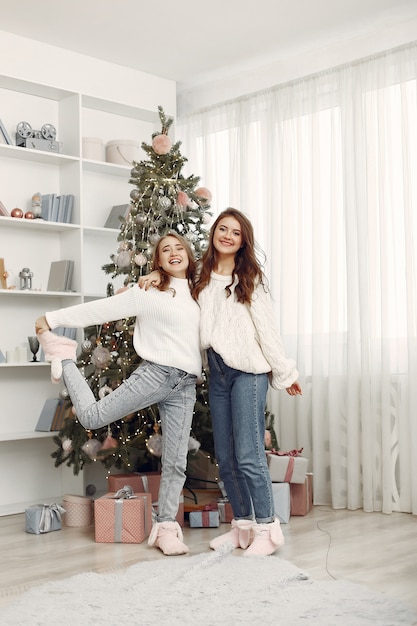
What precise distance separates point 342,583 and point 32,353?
2.51m

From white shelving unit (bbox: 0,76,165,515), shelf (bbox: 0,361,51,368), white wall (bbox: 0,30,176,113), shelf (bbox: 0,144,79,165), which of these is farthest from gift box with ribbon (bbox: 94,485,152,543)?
white wall (bbox: 0,30,176,113)

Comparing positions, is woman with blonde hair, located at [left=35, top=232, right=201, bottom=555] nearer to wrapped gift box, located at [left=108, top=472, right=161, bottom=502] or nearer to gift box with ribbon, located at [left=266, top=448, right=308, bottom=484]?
wrapped gift box, located at [left=108, top=472, right=161, bottom=502]

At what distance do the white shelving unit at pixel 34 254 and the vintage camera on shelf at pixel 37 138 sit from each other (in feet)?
0.19

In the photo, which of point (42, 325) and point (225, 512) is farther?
point (225, 512)

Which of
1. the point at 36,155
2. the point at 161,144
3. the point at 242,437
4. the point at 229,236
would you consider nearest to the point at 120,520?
the point at 242,437

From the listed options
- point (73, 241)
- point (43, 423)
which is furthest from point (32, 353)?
point (73, 241)

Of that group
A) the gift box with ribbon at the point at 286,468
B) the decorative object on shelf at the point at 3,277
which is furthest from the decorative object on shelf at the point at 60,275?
the gift box with ribbon at the point at 286,468

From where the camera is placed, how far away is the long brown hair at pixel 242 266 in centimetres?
365

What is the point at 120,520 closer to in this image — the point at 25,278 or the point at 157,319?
the point at 157,319

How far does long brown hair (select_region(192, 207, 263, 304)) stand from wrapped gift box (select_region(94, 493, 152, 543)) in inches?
40.1

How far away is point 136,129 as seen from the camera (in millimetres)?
5641

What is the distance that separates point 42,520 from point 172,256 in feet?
4.86

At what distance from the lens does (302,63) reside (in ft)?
16.6

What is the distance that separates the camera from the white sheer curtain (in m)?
4.50
